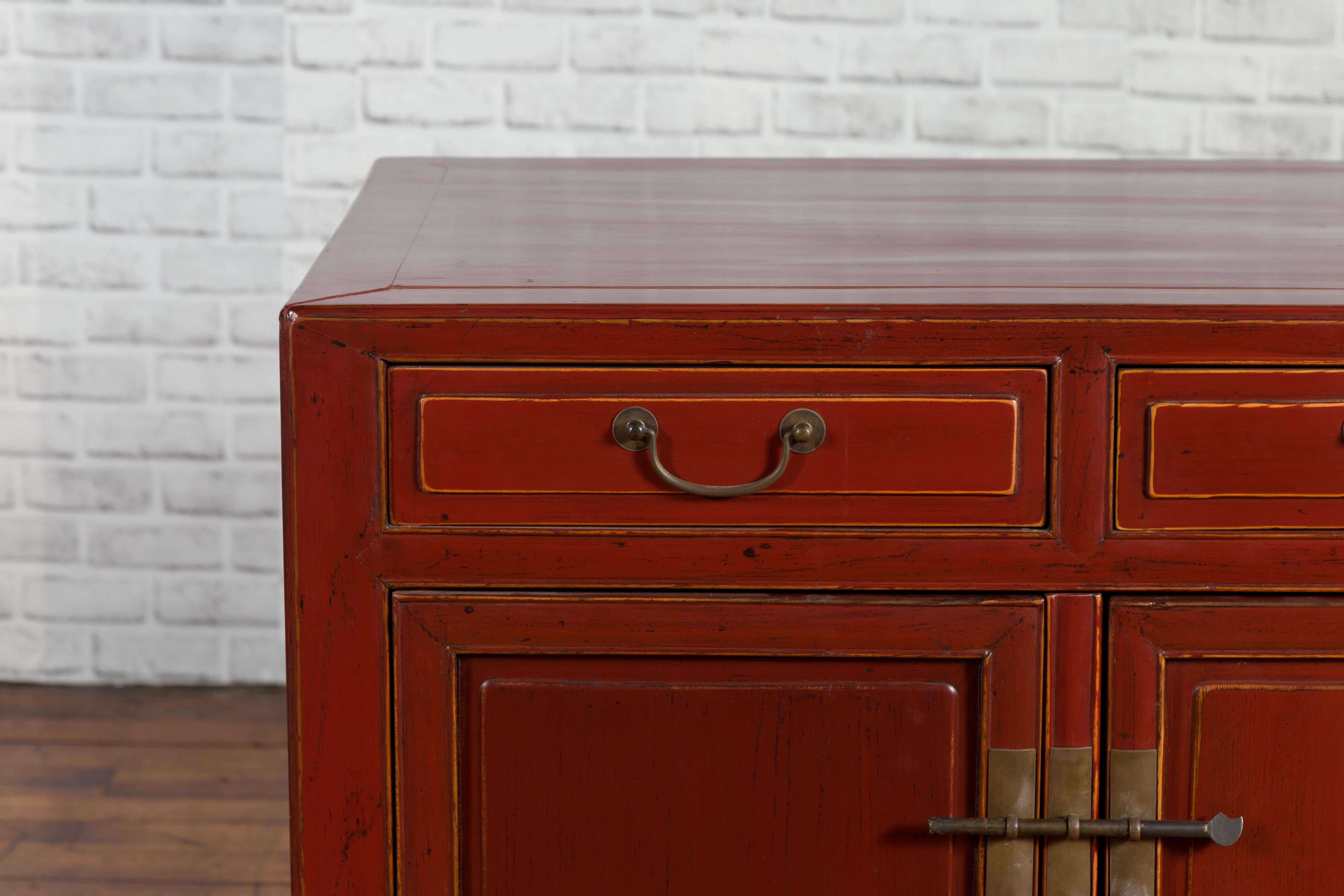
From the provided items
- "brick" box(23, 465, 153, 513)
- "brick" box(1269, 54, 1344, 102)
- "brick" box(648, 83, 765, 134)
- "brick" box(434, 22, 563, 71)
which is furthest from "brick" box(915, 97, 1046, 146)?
"brick" box(23, 465, 153, 513)

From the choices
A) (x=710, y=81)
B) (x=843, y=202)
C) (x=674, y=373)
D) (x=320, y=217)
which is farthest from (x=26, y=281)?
(x=674, y=373)

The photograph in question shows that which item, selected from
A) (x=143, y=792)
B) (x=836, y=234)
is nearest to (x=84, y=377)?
(x=143, y=792)

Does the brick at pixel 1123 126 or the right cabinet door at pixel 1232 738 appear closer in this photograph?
the right cabinet door at pixel 1232 738

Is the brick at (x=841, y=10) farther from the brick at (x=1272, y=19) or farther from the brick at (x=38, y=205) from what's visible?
the brick at (x=38, y=205)

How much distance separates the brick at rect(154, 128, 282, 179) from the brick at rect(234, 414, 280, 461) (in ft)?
1.17

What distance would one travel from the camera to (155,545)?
1.92 meters

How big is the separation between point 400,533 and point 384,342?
0.12 metres

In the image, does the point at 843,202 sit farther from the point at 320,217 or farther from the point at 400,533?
the point at 320,217

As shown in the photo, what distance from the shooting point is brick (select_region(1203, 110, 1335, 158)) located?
6.06 ft


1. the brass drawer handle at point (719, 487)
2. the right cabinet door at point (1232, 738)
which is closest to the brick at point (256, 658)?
the brass drawer handle at point (719, 487)

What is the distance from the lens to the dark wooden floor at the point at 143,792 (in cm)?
146

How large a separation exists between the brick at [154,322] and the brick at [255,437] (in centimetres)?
12

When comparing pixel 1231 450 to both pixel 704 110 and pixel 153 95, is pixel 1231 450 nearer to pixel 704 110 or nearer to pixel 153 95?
pixel 704 110

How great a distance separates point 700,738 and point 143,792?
44.0 inches
